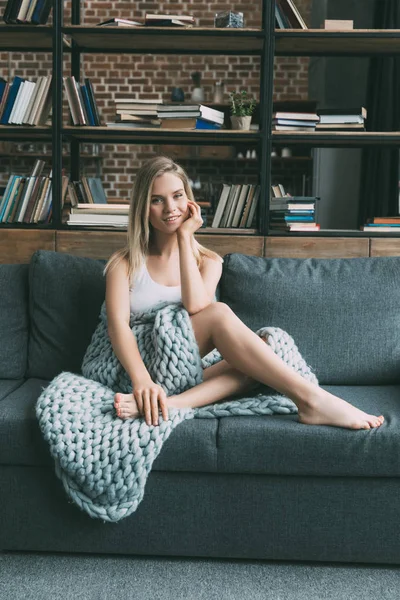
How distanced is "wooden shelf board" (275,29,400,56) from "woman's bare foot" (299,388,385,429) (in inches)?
63.1

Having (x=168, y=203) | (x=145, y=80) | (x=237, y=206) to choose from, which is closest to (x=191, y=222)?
(x=168, y=203)

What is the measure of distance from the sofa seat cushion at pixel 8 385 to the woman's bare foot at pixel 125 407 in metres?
0.47

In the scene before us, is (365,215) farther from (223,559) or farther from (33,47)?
(223,559)

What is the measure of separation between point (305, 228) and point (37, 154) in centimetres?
392

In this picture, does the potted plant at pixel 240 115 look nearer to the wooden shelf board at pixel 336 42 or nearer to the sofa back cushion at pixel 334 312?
the wooden shelf board at pixel 336 42

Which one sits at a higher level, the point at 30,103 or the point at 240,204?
the point at 30,103

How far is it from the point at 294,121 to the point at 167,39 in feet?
2.08

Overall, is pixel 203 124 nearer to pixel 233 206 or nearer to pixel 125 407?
pixel 233 206

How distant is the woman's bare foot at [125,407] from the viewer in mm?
1860

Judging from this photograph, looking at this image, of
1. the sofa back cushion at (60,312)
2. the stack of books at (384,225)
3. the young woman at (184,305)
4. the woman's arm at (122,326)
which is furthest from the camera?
the stack of books at (384,225)

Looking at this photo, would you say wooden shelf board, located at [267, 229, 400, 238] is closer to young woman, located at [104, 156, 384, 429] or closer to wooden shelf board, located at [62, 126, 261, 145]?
wooden shelf board, located at [62, 126, 261, 145]

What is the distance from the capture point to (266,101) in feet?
9.39

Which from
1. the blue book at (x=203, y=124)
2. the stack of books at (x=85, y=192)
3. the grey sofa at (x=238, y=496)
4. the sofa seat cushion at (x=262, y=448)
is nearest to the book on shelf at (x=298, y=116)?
the blue book at (x=203, y=124)

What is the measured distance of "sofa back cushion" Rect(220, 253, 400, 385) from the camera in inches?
93.7
